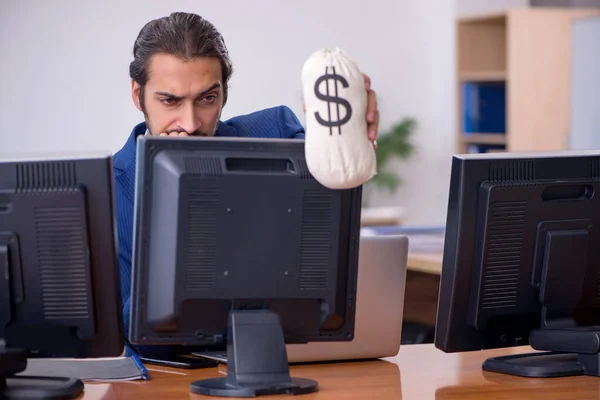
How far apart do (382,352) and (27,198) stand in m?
0.86

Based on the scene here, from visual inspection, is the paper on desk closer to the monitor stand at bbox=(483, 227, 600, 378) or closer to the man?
the man

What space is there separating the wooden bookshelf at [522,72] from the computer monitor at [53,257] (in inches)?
176

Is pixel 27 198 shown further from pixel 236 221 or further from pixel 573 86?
pixel 573 86

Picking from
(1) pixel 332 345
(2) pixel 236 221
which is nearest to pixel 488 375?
(1) pixel 332 345

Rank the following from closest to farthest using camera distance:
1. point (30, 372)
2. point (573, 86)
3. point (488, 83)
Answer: point (30, 372)
point (573, 86)
point (488, 83)

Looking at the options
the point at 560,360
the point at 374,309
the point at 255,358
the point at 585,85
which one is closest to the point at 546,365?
the point at 560,360

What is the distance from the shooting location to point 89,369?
204 cm

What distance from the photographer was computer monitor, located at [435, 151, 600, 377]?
1.94 metres

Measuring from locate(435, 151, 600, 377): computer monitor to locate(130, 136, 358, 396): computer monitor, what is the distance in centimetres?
27

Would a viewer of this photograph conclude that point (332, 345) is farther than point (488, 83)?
No

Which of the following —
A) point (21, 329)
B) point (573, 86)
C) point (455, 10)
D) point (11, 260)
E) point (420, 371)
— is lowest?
point (420, 371)

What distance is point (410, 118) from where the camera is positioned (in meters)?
6.32

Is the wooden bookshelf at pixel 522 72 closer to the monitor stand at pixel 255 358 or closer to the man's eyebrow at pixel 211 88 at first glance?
the man's eyebrow at pixel 211 88

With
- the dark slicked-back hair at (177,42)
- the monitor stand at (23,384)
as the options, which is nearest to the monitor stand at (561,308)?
the monitor stand at (23,384)
